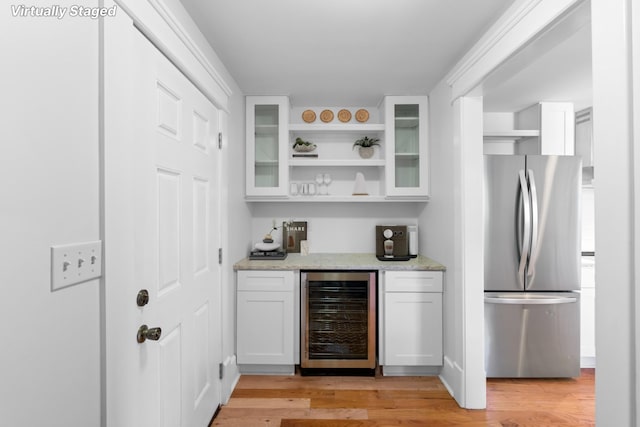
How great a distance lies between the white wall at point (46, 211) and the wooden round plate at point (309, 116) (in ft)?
7.86

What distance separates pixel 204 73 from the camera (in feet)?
6.75

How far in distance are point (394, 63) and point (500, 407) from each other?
8.28 ft

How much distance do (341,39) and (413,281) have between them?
6.14 ft

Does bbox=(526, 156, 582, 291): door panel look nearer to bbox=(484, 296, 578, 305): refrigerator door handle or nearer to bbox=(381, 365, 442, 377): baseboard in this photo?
bbox=(484, 296, 578, 305): refrigerator door handle

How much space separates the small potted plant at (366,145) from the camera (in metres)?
3.40

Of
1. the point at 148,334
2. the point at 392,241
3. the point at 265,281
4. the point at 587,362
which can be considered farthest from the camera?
the point at 392,241

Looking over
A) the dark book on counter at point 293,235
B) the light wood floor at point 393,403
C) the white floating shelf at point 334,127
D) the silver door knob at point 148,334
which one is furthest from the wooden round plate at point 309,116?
the silver door knob at point 148,334

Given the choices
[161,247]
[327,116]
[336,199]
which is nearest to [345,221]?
[336,199]

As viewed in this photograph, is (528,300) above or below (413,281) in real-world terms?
below

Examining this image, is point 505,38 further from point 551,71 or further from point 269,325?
point 269,325

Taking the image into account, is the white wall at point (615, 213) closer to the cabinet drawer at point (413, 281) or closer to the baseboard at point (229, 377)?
the cabinet drawer at point (413, 281)

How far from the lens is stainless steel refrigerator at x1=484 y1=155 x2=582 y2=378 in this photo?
2750 mm

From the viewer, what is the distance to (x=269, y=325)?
286 cm

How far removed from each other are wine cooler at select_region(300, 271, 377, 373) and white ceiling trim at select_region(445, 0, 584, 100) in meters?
1.59
